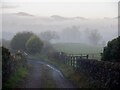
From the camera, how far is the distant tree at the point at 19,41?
2933 inches

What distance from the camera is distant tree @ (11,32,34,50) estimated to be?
7450 cm

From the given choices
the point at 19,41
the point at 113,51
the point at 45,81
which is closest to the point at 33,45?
the point at 19,41

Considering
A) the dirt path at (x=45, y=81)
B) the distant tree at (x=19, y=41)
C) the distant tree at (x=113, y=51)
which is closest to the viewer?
the dirt path at (x=45, y=81)

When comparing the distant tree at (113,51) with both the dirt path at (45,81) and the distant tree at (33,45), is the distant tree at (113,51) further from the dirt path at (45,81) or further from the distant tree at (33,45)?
the distant tree at (33,45)

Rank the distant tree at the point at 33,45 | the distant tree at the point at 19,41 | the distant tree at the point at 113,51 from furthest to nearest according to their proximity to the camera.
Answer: the distant tree at the point at 19,41, the distant tree at the point at 33,45, the distant tree at the point at 113,51

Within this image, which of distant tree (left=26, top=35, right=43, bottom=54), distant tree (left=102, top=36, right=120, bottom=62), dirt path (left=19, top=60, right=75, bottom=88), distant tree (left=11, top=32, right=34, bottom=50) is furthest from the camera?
distant tree (left=11, top=32, right=34, bottom=50)

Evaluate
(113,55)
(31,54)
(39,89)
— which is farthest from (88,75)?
Result: (31,54)

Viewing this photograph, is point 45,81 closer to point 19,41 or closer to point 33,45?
point 33,45

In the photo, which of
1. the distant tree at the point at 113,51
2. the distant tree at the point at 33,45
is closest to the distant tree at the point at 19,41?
the distant tree at the point at 33,45

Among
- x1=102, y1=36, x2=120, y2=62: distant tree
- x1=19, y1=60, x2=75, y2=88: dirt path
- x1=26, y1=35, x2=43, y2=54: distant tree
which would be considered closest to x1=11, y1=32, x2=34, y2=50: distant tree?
x1=26, y1=35, x2=43, y2=54: distant tree

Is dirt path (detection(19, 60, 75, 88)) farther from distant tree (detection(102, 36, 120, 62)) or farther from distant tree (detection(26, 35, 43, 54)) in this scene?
distant tree (detection(26, 35, 43, 54))

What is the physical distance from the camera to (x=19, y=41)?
75.1 metres

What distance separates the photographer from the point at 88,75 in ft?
77.0

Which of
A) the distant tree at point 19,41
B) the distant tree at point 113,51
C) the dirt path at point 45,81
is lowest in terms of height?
the dirt path at point 45,81
